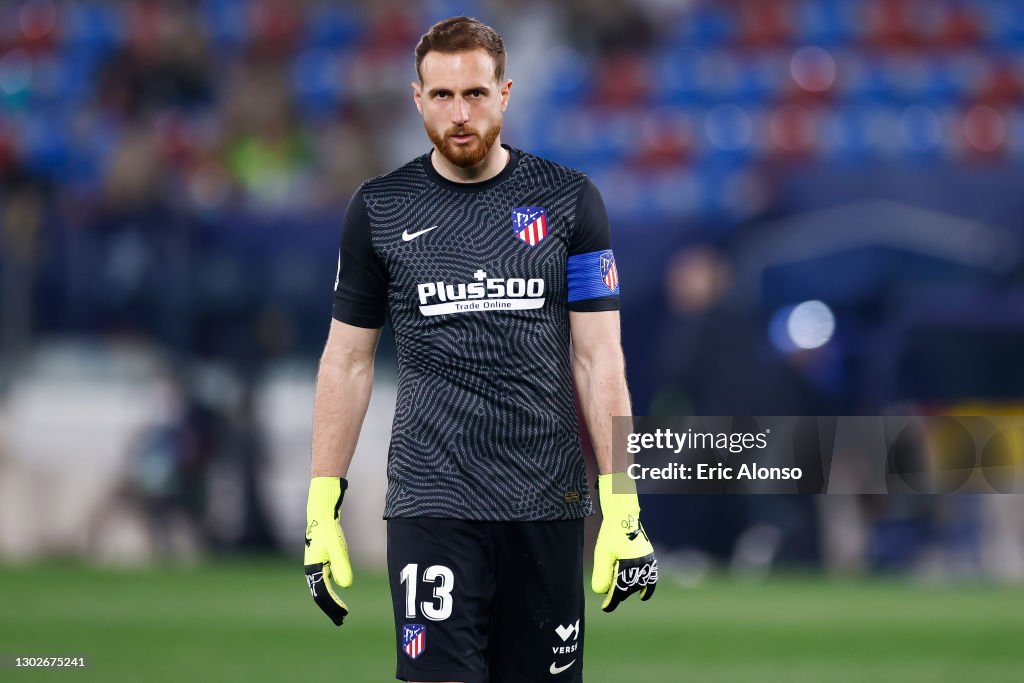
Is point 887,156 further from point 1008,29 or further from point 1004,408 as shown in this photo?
point 1004,408

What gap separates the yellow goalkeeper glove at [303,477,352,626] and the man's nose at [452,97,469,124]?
97cm

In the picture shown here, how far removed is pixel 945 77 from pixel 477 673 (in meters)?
13.7

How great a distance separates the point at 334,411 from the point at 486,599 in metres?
0.62

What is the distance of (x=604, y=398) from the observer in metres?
4.23

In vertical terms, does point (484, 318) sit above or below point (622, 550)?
above

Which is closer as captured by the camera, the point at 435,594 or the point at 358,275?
the point at 435,594

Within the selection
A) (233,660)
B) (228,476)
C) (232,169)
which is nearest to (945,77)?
(232,169)

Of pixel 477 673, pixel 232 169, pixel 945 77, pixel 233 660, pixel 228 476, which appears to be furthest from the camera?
pixel 945 77

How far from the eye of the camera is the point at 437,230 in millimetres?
4230

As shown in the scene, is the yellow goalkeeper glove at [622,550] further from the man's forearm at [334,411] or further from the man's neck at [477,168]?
the man's neck at [477,168]

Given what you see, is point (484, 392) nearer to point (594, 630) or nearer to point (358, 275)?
point (358, 275)

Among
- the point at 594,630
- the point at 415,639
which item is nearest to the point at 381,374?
the point at 594,630
